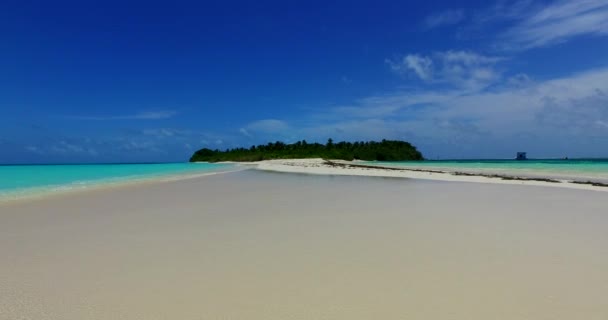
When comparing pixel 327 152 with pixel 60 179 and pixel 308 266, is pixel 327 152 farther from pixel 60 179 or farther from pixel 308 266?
pixel 308 266

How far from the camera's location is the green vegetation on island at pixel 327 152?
3595 inches

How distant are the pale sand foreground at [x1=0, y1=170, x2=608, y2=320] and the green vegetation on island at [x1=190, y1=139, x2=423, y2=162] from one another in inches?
3198

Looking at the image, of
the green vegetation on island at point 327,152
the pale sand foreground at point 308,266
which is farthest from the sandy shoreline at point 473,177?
the green vegetation on island at point 327,152

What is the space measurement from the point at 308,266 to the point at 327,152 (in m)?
87.4

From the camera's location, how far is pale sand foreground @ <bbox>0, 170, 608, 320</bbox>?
2.64 m

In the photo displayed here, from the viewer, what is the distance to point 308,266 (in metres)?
3.62

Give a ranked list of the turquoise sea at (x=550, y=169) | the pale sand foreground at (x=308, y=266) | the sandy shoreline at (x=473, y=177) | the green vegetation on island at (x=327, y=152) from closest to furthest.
A: 1. the pale sand foreground at (x=308, y=266)
2. the sandy shoreline at (x=473, y=177)
3. the turquoise sea at (x=550, y=169)
4. the green vegetation on island at (x=327, y=152)

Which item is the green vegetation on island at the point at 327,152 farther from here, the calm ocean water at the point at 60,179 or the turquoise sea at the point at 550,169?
the calm ocean water at the point at 60,179

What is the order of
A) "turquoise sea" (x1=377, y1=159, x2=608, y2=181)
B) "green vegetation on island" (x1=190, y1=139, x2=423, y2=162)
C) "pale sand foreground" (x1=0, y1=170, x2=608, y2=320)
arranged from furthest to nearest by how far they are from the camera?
1. "green vegetation on island" (x1=190, y1=139, x2=423, y2=162)
2. "turquoise sea" (x1=377, y1=159, x2=608, y2=181)
3. "pale sand foreground" (x1=0, y1=170, x2=608, y2=320)

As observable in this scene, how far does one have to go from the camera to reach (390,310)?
258 centimetres

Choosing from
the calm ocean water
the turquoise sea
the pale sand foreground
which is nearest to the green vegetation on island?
the turquoise sea

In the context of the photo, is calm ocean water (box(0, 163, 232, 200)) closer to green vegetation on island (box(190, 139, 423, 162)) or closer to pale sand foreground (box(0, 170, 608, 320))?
pale sand foreground (box(0, 170, 608, 320))

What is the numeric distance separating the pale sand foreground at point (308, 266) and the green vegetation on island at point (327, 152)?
8122cm

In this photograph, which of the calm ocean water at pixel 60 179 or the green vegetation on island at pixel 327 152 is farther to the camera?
the green vegetation on island at pixel 327 152
